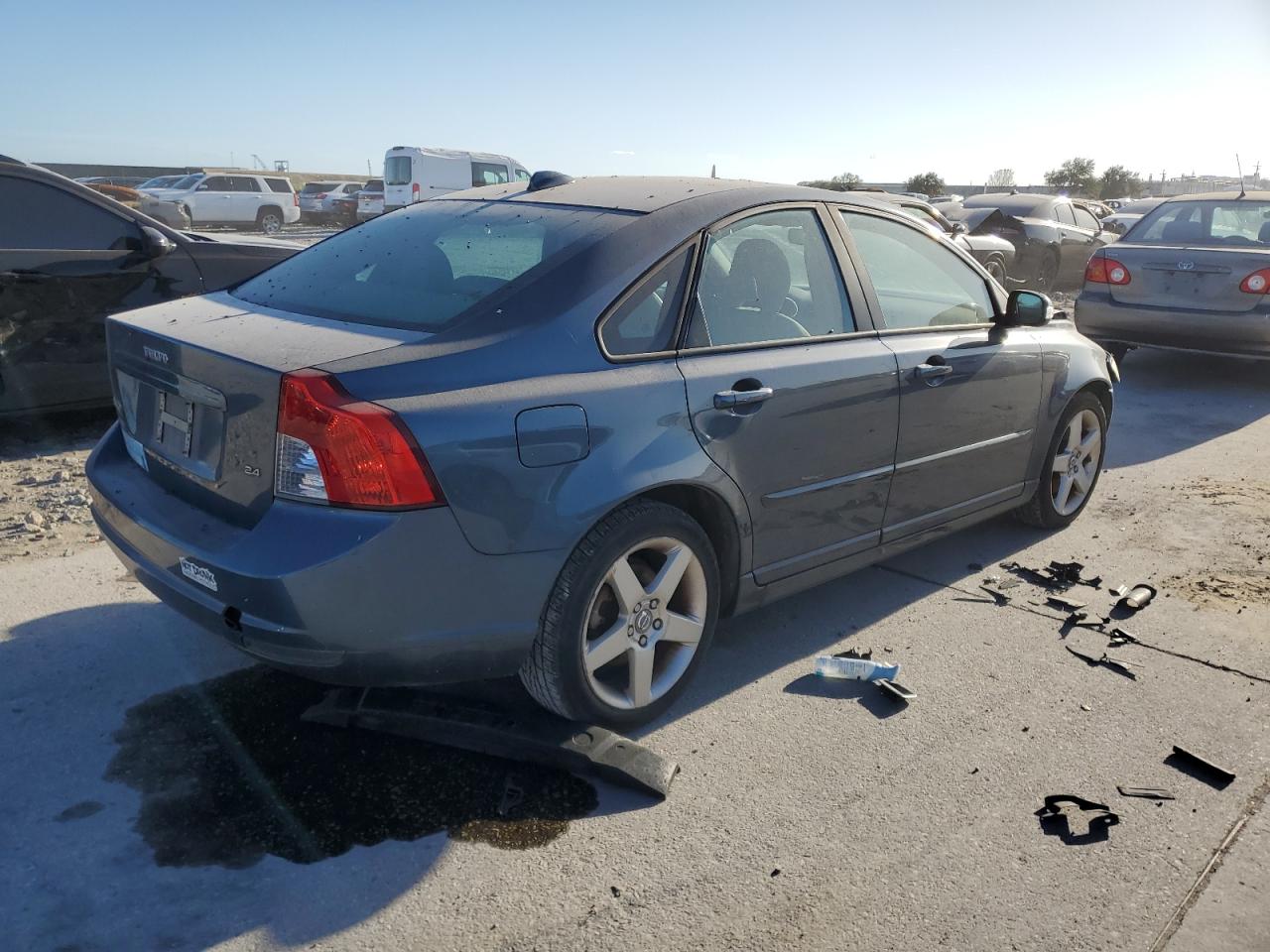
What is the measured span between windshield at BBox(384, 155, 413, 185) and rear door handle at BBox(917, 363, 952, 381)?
26.6m

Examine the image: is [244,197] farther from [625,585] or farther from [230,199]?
[625,585]

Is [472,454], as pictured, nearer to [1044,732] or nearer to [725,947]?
[725,947]

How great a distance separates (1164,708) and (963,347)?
157 centimetres

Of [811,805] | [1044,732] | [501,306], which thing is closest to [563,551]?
[501,306]

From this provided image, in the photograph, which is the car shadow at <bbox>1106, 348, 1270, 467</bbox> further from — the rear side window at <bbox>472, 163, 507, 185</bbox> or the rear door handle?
the rear side window at <bbox>472, 163, 507, 185</bbox>

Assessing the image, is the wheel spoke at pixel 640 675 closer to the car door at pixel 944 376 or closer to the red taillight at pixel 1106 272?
the car door at pixel 944 376

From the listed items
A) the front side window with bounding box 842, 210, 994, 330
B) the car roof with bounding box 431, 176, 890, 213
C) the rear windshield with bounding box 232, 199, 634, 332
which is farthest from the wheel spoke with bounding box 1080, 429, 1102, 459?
the rear windshield with bounding box 232, 199, 634, 332

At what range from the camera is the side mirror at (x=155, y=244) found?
636 cm

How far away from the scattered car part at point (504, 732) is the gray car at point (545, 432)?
0.10 metres

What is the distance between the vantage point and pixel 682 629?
337cm

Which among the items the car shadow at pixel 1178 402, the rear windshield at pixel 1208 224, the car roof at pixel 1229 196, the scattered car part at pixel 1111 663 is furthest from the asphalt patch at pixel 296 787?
the car roof at pixel 1229 196

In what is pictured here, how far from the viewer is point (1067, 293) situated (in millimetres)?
16734

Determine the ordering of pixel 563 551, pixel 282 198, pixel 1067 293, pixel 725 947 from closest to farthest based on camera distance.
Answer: pixel 725 947, pixel 563 551, pixel 1067 293, pixel 282 198

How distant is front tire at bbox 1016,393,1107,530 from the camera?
5098 millimetres
